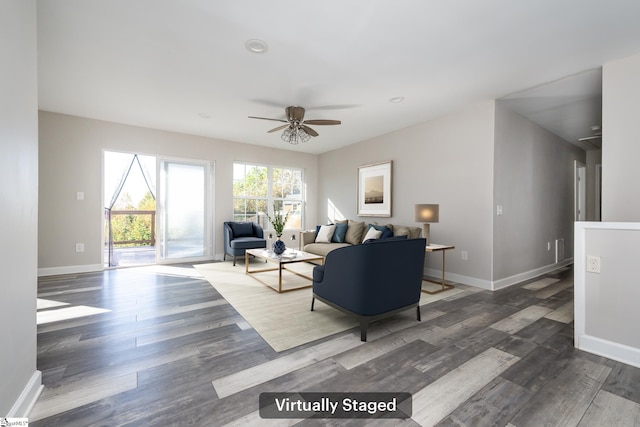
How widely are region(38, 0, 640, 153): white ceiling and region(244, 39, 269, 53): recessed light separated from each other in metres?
0.07

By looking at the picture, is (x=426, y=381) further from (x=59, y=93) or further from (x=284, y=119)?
(x=59, y=93)

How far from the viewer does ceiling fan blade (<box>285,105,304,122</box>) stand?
12.1 feet

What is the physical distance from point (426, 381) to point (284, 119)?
158 inches

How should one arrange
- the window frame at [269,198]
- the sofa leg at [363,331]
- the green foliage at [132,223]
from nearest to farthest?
the sofa leg at [363,331]
the window frame at [269,198]
the green foliage at [132,223]

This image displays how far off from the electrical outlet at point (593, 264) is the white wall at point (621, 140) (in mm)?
961

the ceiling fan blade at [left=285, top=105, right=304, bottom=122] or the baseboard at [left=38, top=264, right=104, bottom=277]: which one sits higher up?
the ceiling fan blade at [left=285, top=105, right=304, bottom=122]

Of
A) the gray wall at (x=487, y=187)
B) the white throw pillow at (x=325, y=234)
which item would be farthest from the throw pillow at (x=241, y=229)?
the gray wall at (x=487, y=187)

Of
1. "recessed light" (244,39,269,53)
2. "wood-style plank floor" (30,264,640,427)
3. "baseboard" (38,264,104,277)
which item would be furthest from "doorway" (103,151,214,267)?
"recessed light" (244,39,269,53)

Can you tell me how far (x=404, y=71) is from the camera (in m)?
2.96

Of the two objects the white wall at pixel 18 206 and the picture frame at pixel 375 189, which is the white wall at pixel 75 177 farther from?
the picture frame at pixel 375 189

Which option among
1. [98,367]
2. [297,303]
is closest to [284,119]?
[297,303]

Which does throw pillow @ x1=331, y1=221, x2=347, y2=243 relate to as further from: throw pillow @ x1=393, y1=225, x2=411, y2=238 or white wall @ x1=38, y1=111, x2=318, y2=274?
white wall @ x1=38, y1=111, x2=318, y2=274

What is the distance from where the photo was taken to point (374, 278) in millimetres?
2266

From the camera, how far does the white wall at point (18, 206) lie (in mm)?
1290
